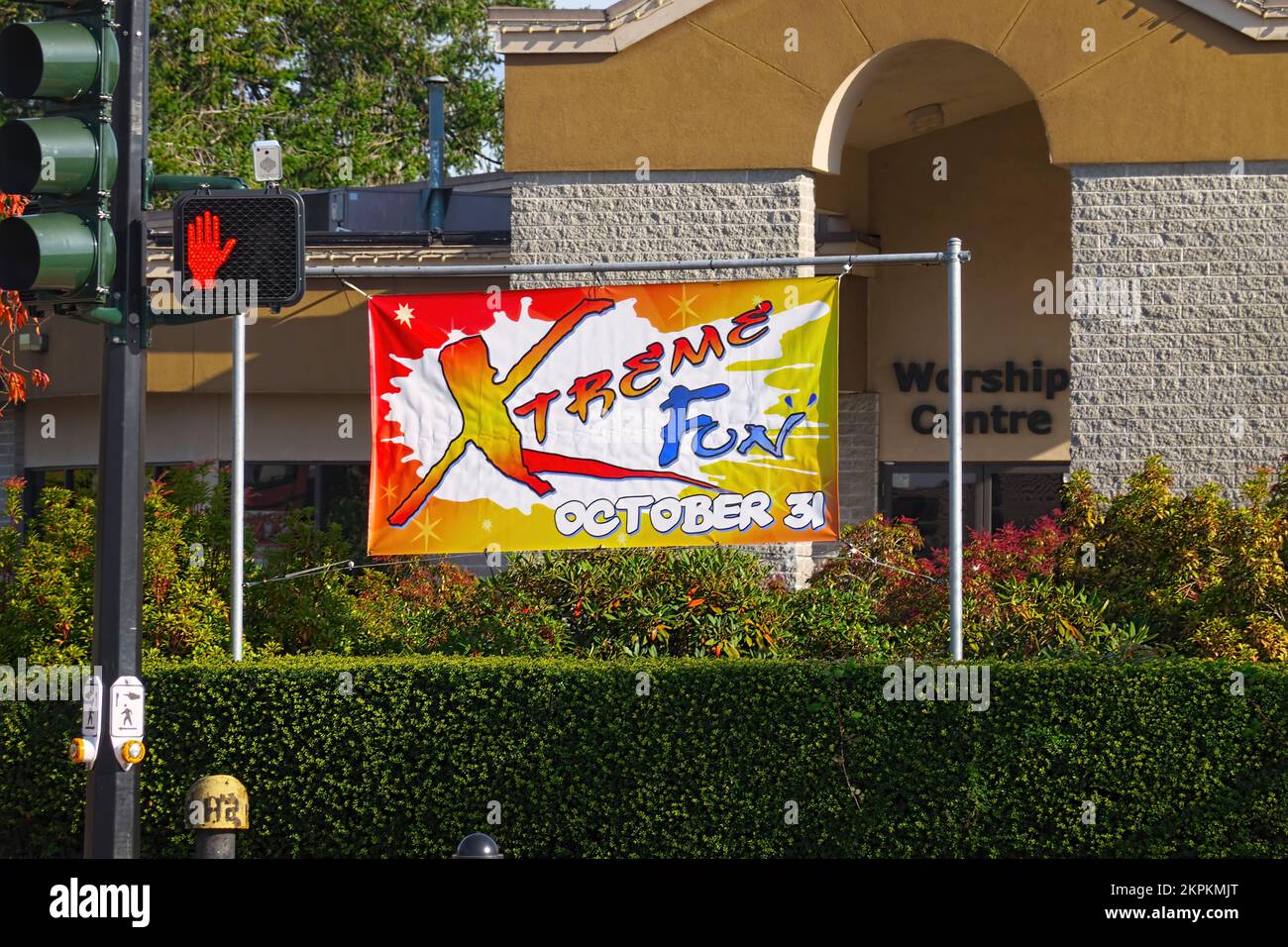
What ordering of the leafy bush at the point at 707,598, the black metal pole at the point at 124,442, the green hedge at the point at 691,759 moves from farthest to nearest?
the leafy bush at the point at 707,598
the green hedge at the point at 691,759
the black metal pole at the point at 124,442

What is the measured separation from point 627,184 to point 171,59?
68.5 ft

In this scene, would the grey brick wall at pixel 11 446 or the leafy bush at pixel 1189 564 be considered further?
Result: the grey brick wall at pixel 11 446

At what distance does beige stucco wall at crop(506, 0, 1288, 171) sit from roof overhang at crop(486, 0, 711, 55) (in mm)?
125

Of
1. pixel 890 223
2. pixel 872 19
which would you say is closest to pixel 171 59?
pixel 890 223

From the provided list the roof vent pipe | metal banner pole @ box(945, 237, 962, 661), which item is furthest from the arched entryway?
metal banner pole @ box(945, 237, 962, 661)

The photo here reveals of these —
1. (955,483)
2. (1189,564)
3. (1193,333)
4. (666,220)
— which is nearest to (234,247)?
(955,483)

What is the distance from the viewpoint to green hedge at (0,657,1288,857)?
10.0 meters

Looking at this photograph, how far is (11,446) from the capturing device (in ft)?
74.8

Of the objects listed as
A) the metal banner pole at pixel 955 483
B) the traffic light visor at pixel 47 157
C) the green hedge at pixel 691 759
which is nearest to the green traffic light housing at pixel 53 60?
the traffic light visor at pixel 47 157

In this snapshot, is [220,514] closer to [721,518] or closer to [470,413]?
[470,413]

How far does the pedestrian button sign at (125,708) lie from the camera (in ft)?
25.7

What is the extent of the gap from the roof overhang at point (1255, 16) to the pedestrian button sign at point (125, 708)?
13334mm

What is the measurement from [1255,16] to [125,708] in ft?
44.6

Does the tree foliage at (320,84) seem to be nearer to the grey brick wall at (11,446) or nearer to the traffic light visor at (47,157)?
the grey brick wall at (11,446)
